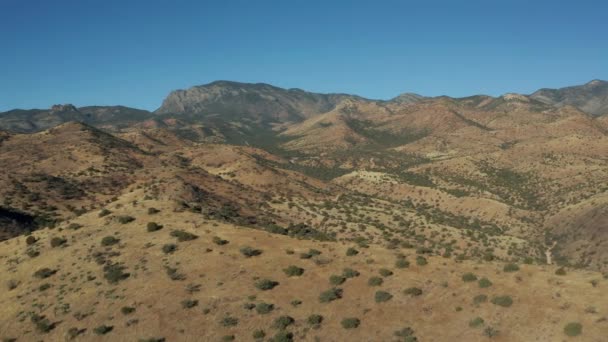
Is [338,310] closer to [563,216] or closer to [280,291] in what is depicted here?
[280,291]

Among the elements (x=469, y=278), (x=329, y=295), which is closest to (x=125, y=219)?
(x=329, y=295)

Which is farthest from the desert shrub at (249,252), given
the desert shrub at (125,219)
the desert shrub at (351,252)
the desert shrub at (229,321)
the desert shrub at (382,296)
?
the desert shrub at (125,219)

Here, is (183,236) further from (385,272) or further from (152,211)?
(385,272)

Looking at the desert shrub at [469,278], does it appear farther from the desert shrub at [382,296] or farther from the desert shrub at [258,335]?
the desert shrub at [258,335]

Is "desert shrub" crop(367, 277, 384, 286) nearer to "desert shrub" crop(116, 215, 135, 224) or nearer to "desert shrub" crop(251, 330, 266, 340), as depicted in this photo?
"desert shrub" crop(251, 330, 266, 340)

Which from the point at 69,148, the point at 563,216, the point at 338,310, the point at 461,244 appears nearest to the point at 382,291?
the point at 338,310

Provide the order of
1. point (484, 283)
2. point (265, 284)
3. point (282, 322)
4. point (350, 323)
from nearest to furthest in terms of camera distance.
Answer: point (350, 323)
point (282, 322)
point (484, 283)
point (265, 284)
